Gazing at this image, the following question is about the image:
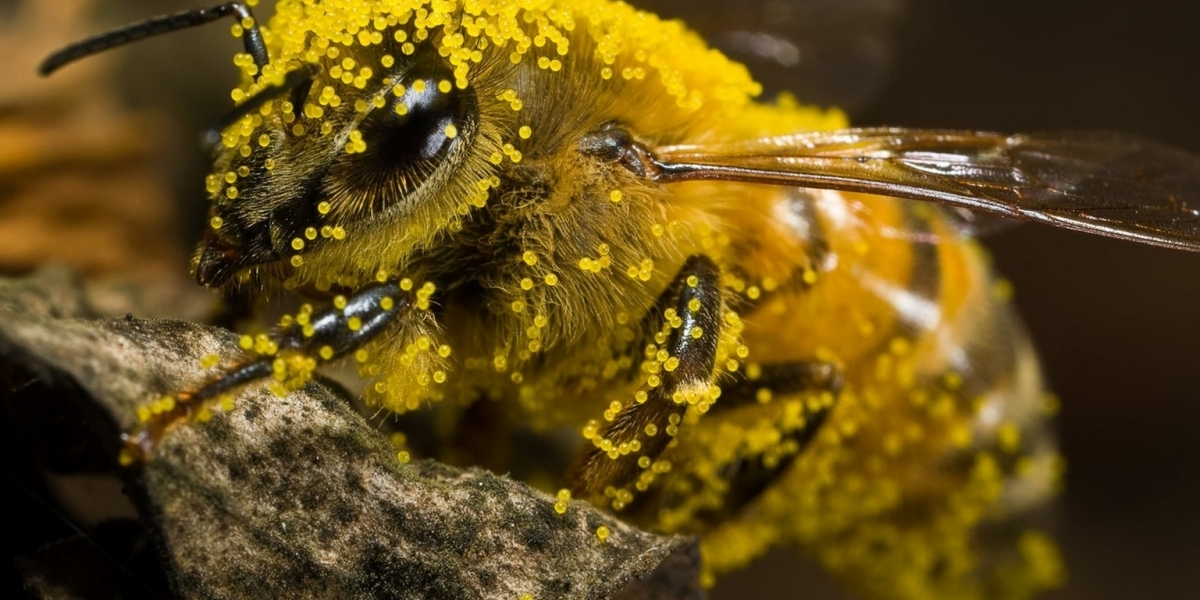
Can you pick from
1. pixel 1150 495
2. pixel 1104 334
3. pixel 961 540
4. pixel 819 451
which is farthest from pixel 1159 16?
pixel 819 451

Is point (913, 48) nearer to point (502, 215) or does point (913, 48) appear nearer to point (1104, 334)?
point (1104, 334)

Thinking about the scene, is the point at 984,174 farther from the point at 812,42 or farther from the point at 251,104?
the point at 812,42

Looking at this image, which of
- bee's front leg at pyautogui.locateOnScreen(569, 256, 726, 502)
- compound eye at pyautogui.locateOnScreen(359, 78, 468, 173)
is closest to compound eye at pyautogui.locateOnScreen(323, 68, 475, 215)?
compound eye at pyautogui.locateOnScreen(359, 78, 468, 173)

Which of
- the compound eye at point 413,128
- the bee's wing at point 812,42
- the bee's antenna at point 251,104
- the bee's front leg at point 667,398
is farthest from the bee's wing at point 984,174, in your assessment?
the bee's wing at point 812,42

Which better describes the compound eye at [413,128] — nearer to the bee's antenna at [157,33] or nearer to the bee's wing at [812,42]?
the bee's antenna at [157,33]

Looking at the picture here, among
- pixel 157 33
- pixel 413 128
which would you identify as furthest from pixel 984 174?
pixel 157 33

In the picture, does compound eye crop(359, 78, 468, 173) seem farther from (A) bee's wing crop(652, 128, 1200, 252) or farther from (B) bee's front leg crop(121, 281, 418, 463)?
(A) bee's wing crop(652, 128, 1200, 252)

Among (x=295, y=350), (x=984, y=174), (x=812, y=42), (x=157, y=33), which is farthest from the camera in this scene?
(x=812, y=42)

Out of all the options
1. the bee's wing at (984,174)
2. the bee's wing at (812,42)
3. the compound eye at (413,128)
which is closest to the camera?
the compound eye at (413,128)
